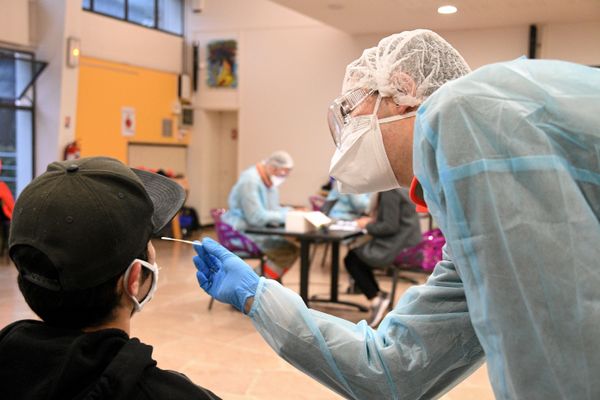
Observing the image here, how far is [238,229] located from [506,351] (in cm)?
451

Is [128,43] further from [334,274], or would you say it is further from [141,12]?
[334,274]

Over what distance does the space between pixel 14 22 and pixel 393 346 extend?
26.9ft

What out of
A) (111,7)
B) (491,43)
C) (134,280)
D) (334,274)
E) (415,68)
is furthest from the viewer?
(111,7)

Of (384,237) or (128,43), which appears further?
(128,43)

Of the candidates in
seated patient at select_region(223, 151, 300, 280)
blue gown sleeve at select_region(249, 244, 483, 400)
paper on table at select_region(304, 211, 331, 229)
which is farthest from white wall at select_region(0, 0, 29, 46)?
blue gown sleeve at select_region(249, 244, 483, 400)

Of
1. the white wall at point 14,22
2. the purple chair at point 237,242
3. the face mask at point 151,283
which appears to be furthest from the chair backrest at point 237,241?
the white wall at point 14,22

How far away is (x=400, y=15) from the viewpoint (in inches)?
308

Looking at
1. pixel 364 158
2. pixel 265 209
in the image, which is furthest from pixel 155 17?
pixel 364 158

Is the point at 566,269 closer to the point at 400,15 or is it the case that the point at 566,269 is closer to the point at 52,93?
the point at 400,15

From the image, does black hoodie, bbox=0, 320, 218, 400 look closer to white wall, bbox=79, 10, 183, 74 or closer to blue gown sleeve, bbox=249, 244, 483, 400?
blue gown sleeve, bbox=249, 244, 483, 400

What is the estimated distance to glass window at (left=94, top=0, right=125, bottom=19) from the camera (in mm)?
9337

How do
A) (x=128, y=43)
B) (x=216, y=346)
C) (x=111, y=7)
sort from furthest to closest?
(x=128, y=43) → (x=111, y=7) → (x=216, y=346)

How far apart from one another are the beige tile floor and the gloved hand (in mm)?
2058

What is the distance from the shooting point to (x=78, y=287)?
1.09 m
